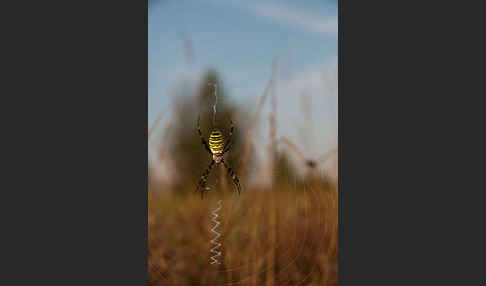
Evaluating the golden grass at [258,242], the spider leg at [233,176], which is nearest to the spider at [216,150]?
the spider leg at [233,176]

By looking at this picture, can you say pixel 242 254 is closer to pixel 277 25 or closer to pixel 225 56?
pixel 225 56

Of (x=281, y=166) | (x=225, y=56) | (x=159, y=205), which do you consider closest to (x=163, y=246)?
(x=159, y=205)

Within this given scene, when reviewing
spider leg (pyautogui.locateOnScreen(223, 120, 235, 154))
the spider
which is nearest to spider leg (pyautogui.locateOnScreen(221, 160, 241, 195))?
the spider

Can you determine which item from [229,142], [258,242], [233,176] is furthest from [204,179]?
[258,242]

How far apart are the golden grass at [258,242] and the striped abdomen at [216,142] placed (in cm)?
38

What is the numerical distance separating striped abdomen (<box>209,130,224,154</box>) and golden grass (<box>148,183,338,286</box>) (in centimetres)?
38

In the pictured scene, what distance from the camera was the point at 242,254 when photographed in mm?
2930

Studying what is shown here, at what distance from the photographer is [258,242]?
9.66ft

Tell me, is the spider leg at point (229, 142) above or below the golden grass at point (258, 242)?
above

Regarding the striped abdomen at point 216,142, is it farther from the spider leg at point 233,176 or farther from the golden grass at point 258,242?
the golden grass at point 258,242

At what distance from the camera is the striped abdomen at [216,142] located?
294 cm

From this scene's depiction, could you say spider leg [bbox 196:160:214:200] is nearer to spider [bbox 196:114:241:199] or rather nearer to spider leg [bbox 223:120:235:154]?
spider [bbox 196:114:241:199]

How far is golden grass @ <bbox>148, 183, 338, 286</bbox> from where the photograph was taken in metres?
2.92

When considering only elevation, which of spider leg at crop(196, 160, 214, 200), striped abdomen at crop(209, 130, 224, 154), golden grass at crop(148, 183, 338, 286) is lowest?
golden grass at crop(148, 183, 338, 286)
